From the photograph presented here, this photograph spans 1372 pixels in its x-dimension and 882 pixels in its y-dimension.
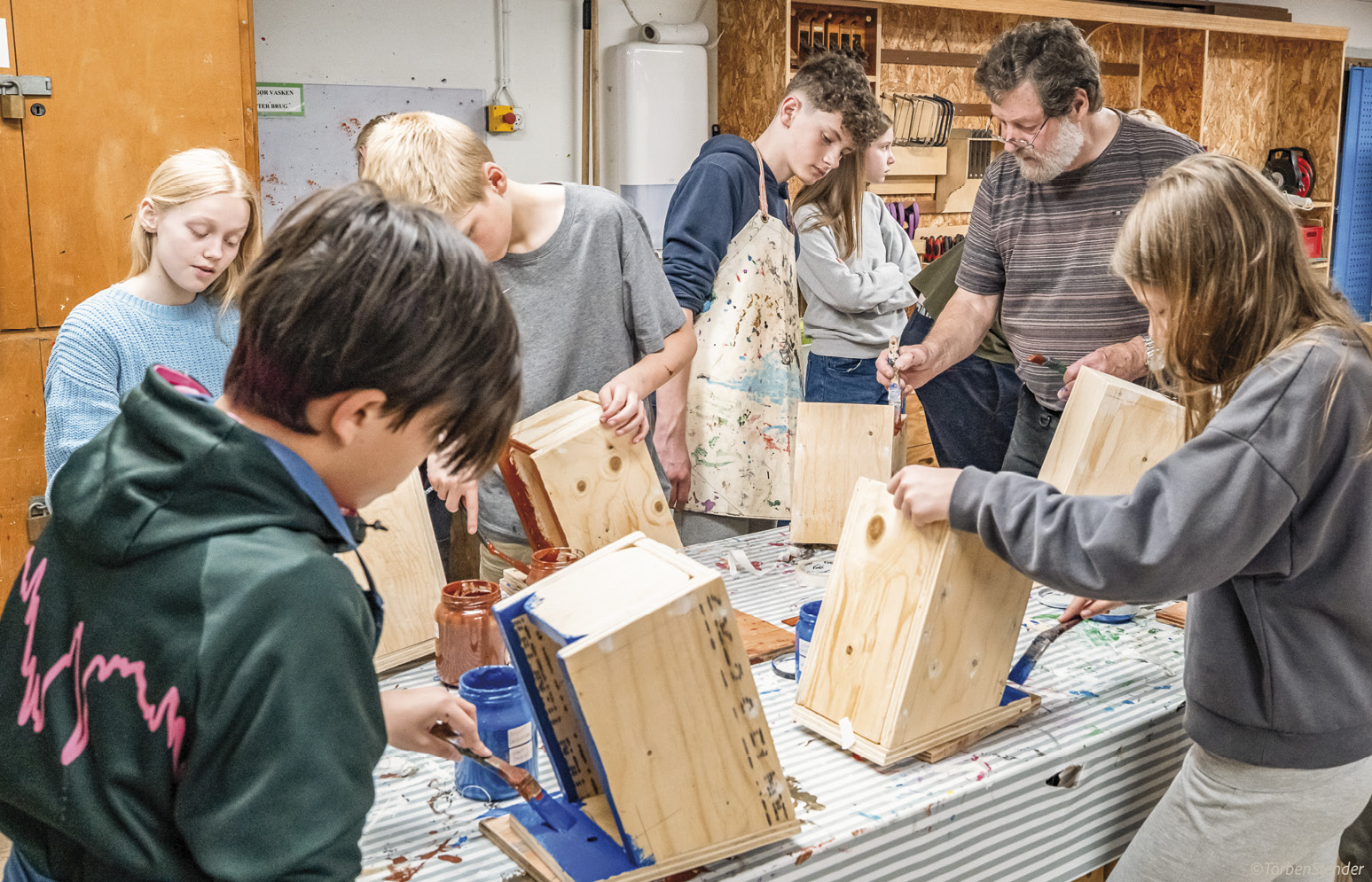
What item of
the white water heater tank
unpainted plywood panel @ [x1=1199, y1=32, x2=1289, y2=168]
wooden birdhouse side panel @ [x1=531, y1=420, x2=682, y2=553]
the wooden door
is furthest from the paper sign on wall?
unpainted plywood panel @ [x1=1199, y1=32, x2=1289, y2=168]

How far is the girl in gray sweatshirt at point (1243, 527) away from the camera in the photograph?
3.69 ft

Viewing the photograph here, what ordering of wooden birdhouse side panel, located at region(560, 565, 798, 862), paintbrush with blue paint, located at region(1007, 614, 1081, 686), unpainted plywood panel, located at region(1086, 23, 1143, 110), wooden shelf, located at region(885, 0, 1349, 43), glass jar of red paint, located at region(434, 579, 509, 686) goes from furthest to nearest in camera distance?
unpainted plywood panel, located at region(1086, 23, 1143, 110), wooden shelf, located at region(885, 0, 1349, 43), paintbrush with blue paint, located at region(1007, 614, 1081, 686), glass jar of red paint, located at region(434, 579, 509, 686), wooden birdhouse side panel, located at region(560, 565, 798, 862)

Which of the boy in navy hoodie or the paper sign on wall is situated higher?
the paper sign on wall

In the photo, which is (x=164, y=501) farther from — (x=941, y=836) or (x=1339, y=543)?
(x=1339, y=543)

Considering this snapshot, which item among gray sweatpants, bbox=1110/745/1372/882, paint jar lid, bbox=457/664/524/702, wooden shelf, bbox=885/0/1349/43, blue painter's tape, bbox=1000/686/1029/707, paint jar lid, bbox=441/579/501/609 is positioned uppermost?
wooden shelf, bbox=885/0/1349/43

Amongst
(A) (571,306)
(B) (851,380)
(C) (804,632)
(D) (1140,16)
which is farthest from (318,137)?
(D) (1140,16)

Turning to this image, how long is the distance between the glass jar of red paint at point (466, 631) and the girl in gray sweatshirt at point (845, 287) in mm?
2104

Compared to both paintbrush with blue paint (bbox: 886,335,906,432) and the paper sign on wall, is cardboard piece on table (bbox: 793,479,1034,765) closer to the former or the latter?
paintbrush with blue paint (bbox: 886,335,906,432)

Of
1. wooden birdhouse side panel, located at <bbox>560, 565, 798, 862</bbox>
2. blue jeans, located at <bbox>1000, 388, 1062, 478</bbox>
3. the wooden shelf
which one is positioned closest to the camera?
wooden birdhouse side panel, located at <bbox>560, 565, 798, 862</bbox>

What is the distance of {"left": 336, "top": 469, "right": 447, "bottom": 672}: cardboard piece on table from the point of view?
1.53 meters

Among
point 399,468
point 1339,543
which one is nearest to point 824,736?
point 1339,543

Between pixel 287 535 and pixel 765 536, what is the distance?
1.54 meters

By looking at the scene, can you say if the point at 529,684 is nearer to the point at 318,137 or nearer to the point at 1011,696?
the point at 1011,696

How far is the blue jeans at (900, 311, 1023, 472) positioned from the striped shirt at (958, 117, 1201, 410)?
55 cm
